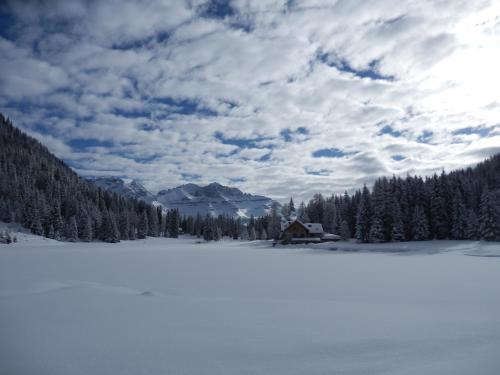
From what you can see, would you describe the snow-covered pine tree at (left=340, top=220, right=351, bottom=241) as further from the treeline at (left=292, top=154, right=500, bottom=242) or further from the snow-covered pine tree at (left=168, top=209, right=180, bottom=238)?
the snow-covered pine tree at (left=168, top=209, right=180, bottom=238)

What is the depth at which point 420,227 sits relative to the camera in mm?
55344

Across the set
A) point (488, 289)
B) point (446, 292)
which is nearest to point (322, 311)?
point (446, 292)

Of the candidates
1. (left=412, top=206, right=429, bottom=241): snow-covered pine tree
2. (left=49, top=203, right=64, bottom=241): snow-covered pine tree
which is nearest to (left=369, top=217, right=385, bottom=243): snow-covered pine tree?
(left=412, top=206, right=429, bottom=241): snow-covered pine tree

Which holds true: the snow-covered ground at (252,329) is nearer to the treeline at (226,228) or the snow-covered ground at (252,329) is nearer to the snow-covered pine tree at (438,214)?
the snow-covered pine tree at (438,214)

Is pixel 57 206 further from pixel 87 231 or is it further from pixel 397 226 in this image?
pixel 397 226

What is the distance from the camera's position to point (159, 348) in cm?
634

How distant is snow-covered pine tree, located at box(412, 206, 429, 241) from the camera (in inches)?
2170

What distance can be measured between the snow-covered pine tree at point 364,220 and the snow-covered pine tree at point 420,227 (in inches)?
320

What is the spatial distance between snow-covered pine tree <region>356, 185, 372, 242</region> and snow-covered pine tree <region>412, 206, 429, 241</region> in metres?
8.12

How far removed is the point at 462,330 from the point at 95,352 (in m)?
8.10

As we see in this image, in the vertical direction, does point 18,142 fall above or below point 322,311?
above

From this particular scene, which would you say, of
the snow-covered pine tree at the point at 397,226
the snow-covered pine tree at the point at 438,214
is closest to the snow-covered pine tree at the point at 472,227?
the snow-covered pine tree at the point at 438,214

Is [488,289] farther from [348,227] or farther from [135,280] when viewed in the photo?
[348,227]

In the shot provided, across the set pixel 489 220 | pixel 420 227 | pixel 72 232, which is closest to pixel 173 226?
pixel 72 232
